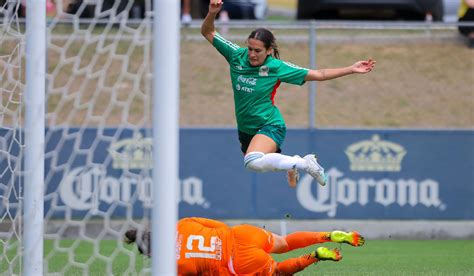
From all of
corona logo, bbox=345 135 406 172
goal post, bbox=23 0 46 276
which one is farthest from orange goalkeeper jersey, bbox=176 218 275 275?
corona logo, bbox=345 135 406 172

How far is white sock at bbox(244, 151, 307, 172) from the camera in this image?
9219 mm

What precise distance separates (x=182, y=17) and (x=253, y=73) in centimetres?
1206

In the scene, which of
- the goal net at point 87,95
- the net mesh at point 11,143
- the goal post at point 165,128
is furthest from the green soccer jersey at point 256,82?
the goal post at point 165,128

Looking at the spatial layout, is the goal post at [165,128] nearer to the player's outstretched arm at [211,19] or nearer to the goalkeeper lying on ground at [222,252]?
the goalkeeper lying on ground at [222,252]

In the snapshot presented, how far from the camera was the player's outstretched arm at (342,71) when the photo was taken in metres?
8.59

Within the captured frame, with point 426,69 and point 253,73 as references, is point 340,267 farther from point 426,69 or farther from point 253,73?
point 426,69

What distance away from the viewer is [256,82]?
9.45 m

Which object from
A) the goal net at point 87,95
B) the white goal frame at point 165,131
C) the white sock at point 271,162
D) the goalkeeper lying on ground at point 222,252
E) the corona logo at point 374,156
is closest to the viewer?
the white goal frame at point 165,131

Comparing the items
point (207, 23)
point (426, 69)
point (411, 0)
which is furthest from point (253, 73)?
point (411, 0)

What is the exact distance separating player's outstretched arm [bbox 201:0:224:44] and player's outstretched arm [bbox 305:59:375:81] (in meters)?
1.00

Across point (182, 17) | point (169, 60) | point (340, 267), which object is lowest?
point (340, 267)

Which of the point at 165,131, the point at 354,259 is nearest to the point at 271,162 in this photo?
the point at 354,259

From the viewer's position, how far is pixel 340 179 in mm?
13930

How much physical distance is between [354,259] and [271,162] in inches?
83.8
